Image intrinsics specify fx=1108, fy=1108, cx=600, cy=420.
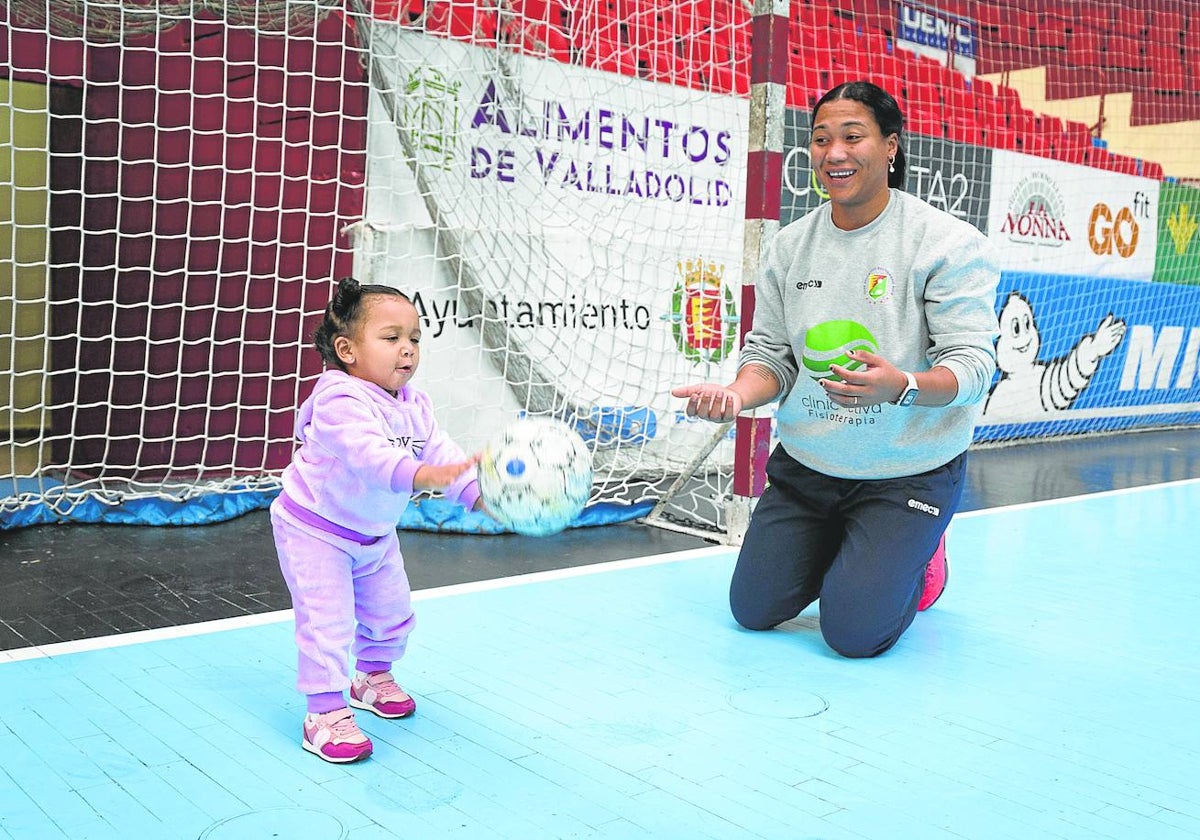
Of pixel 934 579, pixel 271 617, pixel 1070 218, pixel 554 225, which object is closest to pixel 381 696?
pixel 271 617

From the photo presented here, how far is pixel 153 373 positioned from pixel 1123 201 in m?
6.19

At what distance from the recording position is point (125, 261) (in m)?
4.10

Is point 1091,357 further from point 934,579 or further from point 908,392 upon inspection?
point 908,392

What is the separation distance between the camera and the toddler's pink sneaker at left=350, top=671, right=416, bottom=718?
6.53ft

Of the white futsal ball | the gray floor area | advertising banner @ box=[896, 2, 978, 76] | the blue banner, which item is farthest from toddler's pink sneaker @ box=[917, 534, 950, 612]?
the blue banner

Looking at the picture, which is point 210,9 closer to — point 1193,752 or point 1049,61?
point 1193,752

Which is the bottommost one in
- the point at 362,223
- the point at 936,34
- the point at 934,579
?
the point at 934,579

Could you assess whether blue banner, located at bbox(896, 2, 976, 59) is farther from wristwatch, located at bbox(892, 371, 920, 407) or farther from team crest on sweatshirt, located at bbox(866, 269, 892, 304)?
wristwatch, located at bbox(892, 371, 920, 407)

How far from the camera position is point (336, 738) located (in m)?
1.79

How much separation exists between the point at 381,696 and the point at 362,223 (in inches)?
102

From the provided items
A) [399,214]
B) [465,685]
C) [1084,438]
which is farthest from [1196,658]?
[1084,438]

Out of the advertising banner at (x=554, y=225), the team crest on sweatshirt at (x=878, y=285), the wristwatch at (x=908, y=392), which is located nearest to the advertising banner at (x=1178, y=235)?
the advertising banner at (x=554, y=225)

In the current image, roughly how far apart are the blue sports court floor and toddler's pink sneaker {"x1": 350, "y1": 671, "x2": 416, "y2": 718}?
0.03m

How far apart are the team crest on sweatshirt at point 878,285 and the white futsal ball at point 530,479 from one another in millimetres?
954
